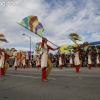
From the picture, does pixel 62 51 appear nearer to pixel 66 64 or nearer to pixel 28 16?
pixel 66 64

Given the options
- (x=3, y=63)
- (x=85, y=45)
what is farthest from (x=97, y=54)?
(x=3, y=63)

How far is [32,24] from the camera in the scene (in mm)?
10734

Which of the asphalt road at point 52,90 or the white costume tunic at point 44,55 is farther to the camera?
the white costume tunic at point 44,55

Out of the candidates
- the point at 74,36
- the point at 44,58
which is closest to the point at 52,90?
the point at 44,58

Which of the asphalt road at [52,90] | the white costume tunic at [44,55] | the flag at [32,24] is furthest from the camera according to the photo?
the flag at [32,24]

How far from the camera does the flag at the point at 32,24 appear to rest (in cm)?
1020

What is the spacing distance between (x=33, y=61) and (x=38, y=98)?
33.5 meters

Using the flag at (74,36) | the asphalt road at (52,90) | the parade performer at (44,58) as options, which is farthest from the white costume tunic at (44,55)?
the flag at (74,36)

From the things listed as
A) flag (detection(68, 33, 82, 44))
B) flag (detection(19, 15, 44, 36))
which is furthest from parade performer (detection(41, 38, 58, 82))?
flag (detection(68, 33, 82, 44))

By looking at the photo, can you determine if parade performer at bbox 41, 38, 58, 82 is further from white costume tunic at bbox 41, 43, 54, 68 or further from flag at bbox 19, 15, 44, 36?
flag at bbox 19, 15, 44, 36

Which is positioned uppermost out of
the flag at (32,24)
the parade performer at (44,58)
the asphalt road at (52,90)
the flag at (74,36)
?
the flag at (74,36)

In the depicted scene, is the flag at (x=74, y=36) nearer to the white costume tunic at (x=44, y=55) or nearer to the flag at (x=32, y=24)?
the flag at (x=32, y=24)

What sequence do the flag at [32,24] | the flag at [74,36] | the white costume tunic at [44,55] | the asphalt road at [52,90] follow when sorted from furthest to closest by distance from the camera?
the flag at [74,36], the flag at [32,24], the white costume tunic at [44,55], the asphalt road at [52,90]

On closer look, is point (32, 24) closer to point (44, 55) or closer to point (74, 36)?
point (44, 55)
